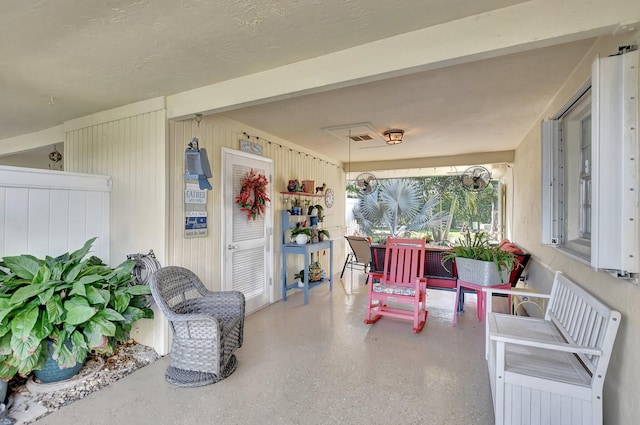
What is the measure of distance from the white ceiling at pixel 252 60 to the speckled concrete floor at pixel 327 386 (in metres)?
2.35

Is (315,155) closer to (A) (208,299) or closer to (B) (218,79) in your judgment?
(B) (218,79)

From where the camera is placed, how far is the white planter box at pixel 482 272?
312cm

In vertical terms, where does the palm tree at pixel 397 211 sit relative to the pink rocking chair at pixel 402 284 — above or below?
above

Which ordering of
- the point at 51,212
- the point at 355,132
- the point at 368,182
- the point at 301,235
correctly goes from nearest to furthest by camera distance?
the point at 51,212
the point at 355,132
the point at 301,235
the point at 368,182

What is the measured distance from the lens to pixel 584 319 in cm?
182

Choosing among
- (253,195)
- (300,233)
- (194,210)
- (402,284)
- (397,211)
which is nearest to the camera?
(194,210)

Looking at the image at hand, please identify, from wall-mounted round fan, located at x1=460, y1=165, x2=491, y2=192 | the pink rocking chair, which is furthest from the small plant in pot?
wall-mounted round fan, located at x1=460, y1=165, x2=491, y2=192

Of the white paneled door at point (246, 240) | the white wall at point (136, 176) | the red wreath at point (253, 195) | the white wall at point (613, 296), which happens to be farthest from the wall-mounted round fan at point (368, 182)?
the white wall at point (136, 176)

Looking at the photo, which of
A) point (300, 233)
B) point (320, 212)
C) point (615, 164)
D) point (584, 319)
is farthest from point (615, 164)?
point (320, 212)

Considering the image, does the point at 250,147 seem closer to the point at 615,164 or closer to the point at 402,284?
the point at 402,284

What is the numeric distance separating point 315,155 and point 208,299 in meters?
3.51

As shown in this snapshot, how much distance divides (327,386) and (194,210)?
213 centimetres

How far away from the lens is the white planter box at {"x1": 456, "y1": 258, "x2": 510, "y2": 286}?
10.2 feet

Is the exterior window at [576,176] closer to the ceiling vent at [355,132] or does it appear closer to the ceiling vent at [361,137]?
the ceiling vent at [355,132]
